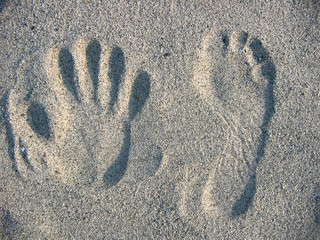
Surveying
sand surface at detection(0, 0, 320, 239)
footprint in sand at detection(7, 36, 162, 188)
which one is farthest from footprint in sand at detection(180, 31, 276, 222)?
footprint in sand at detection(7, 36, 162, 188)

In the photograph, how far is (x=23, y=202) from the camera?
3.24ft

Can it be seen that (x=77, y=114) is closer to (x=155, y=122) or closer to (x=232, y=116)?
(x=155, y=122)

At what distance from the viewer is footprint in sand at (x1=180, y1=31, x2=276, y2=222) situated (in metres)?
1.00

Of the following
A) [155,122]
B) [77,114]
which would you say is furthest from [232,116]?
[77,114]

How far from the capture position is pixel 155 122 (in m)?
0.99

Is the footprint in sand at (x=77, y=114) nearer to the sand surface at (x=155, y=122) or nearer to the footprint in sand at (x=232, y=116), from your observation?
the sand surface at (x=155, y=122)

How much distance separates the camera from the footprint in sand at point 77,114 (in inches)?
38.8

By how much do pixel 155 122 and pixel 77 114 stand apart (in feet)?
1.12

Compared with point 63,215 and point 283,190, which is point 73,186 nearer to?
point 63,215

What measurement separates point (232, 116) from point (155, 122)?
0.34 meters

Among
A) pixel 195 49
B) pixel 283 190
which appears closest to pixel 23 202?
pixel 195 49

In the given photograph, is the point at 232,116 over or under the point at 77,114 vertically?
under

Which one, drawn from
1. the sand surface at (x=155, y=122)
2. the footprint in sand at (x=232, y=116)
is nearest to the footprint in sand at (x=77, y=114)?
the sand surface at (x=155, y=122)

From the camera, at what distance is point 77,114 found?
99 cm
